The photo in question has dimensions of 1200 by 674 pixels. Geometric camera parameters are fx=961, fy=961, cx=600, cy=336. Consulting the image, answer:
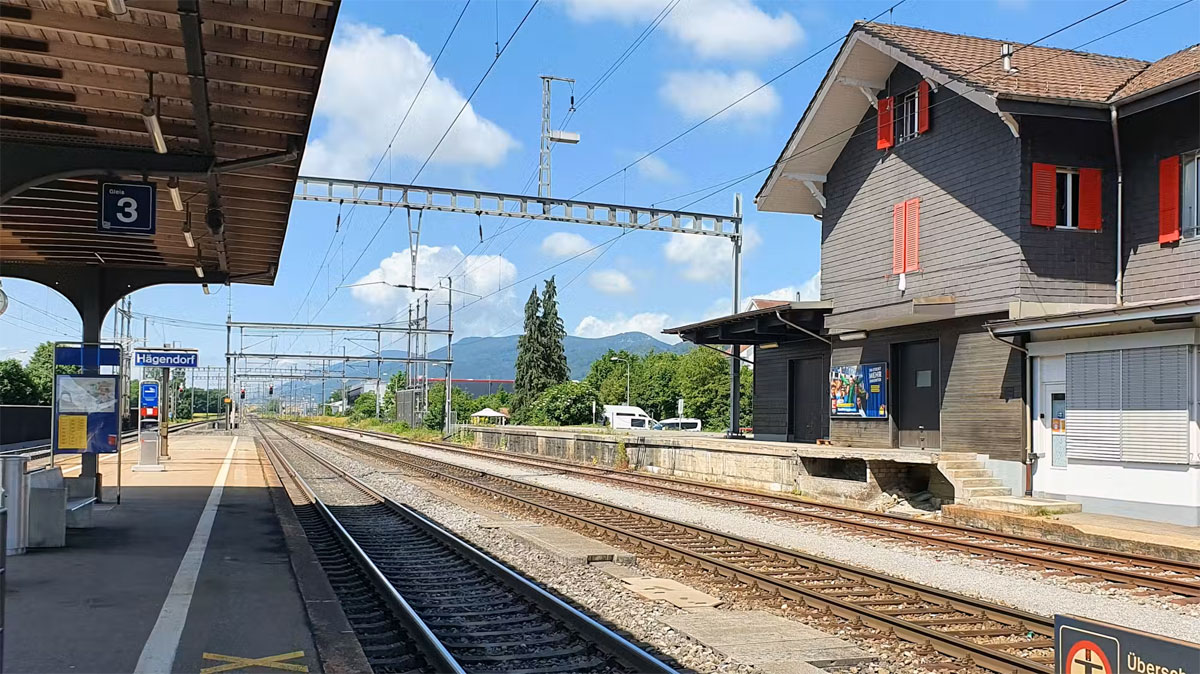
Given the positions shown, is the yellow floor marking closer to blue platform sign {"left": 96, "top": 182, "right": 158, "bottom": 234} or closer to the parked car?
blue platform sign {"left": 96, "top": 182, "right": 158, "bottom": 234}

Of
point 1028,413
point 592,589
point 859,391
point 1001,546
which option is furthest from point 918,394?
point 592,589

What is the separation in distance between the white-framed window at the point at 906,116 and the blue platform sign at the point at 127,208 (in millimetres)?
15928

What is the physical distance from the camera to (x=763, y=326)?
83.3 feet

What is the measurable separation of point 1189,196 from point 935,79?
5064 mm

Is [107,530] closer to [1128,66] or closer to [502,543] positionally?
[502,543]

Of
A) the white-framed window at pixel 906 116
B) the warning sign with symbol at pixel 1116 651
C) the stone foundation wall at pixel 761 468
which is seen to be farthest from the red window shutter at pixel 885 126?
the warning sign with symbol at pixel 1116 651

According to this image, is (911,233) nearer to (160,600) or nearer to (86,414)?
(86,414)

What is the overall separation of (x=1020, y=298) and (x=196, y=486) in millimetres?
16869

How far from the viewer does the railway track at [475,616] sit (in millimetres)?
7238

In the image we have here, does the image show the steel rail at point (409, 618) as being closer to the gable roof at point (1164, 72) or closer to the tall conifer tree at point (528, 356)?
the gable roof at point (1164, 72)

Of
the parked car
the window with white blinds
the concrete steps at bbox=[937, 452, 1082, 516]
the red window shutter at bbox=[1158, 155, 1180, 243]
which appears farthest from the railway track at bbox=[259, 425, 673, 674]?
the parked car

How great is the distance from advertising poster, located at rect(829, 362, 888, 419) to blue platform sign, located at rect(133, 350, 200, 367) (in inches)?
562

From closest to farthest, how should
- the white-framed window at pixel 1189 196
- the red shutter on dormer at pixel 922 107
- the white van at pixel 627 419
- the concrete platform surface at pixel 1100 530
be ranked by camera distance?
the concrete platform surface at pixel 1100 530 < the white-framed window at pixel 1189 196 < the red shutter on dormer at pixel 922 107 < the white van at pixel 627 419

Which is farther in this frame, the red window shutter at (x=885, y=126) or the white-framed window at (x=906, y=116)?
the red window shutter at (x=885, y=126)
